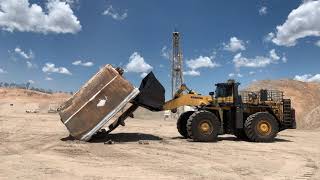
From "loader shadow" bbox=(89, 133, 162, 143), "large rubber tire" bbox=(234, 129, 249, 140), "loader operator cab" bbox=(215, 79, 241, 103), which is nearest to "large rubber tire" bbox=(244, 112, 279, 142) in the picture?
"large rubber tire" bbox=(234, 129, 249, 140)

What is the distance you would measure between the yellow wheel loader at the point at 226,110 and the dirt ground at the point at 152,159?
765 mm

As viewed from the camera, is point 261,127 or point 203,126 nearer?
point 203,126

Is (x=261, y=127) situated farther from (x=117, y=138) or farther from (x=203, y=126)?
(x=117, y=138)

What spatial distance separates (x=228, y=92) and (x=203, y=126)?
7.12ft

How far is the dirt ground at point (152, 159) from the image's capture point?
10164 millimetres

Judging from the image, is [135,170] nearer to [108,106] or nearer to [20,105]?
[108,106]

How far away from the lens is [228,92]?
1866 centimetres

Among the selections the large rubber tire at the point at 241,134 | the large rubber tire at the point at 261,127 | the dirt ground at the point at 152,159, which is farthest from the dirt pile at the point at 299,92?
the dirt ground at the point at 152,159

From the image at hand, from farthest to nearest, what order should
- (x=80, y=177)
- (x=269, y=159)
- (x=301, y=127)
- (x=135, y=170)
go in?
(x=301, y=127) < (x=269, y=159) < (x=135, y=170) < (x=80, y=177)

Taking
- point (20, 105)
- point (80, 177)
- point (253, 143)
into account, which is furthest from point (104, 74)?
point (20, 105)

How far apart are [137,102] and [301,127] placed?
18703mm

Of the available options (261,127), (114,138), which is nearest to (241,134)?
(261,127)

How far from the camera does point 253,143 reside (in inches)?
692

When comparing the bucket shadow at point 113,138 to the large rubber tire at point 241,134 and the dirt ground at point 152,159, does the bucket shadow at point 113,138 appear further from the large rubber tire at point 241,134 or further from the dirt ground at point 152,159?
the large rubber tire at point 241,134
